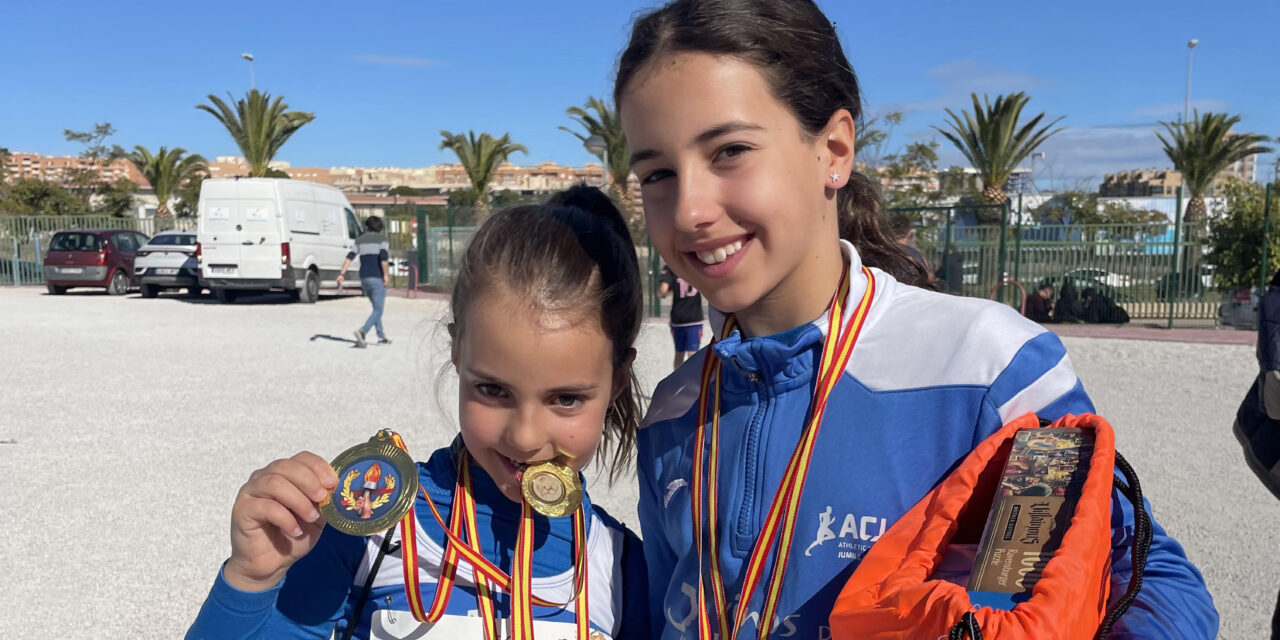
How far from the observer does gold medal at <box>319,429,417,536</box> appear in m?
1.54

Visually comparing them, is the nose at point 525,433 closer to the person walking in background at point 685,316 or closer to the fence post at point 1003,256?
the person walking in background at point 685,316

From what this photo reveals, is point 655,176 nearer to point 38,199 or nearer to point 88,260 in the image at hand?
point 88,260

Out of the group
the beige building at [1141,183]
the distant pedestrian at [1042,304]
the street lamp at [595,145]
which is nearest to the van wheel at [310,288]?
the street lamp at [595,145]

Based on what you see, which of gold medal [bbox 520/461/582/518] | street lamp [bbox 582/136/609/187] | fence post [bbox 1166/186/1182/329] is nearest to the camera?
gold medal [bbox 520/461/582/518]

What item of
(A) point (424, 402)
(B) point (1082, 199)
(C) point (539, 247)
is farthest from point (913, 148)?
(C) point (539, 247)

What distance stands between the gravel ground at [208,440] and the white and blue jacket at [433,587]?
0.48 meters

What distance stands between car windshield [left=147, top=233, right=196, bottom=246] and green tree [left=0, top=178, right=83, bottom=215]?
22182 millimetres

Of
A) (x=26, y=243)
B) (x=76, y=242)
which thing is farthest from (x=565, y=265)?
(x=26, y=243)

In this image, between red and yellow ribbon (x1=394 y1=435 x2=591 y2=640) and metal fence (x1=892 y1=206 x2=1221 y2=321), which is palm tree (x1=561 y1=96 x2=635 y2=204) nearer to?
metal fence (x1=892 y1=206 x2=1221 y2=321)

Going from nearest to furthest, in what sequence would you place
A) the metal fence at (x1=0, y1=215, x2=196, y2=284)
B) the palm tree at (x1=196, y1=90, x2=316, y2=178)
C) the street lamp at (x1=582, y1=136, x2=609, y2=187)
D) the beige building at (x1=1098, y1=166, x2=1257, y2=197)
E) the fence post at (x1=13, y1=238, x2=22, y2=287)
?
the street lamp at (x1=582, y1=136, x2=609, y2=187) < the fence post at (x1=13, y1=238, x2=22, y2=287) < the metal fence at (x1=0, y1=215, x2=196, y2=284) < the palm tree at (x1=196, y1=90, x2=316, y2=178) < the beige building at (x1=1098, y1=166, x2=1257, y2=197)

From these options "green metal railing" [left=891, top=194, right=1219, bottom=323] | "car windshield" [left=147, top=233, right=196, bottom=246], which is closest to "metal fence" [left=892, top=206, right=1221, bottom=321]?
"green metal railing" [left=891, top=194, right=1219, bottom=323]

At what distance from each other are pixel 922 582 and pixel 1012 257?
1673 centimetres

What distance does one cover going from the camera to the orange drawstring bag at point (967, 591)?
3.31 feet

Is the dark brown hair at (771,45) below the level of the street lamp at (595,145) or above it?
below
